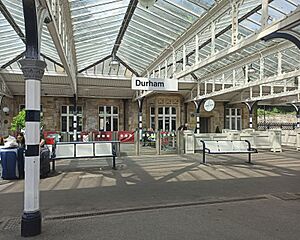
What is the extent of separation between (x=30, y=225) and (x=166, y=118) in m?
17.9

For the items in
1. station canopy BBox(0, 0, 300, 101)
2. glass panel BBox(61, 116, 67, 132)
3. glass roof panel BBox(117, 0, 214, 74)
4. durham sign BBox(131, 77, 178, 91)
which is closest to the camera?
station canopy BBox(0, 0, 300, 101)

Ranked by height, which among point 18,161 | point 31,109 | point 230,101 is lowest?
point 18,161

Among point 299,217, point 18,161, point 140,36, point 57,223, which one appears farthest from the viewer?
point 140,36

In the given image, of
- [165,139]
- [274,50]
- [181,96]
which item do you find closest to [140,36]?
[165,139]

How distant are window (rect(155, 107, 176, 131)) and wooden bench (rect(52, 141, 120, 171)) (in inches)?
493

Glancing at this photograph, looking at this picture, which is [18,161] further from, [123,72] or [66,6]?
[123,72]

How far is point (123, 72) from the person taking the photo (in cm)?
1761

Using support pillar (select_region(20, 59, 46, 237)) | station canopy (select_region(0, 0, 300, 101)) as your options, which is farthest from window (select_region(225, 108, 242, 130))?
support pillar (select_region(20, 59, 46, 237))

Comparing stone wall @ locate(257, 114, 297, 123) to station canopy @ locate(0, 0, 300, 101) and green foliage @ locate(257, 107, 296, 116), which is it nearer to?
green foliage @ locate(257, 107, 296, 116)

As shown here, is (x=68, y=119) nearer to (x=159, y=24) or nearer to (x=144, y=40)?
(x=144, y=40)

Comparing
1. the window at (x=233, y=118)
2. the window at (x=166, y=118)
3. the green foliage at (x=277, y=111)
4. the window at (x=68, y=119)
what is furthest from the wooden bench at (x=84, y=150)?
the green foliage at (x=277, y=111)

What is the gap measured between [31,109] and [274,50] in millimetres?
10724

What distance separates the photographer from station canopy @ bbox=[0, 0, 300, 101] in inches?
276

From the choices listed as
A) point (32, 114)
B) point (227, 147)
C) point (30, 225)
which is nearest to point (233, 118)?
point (227, 147)
